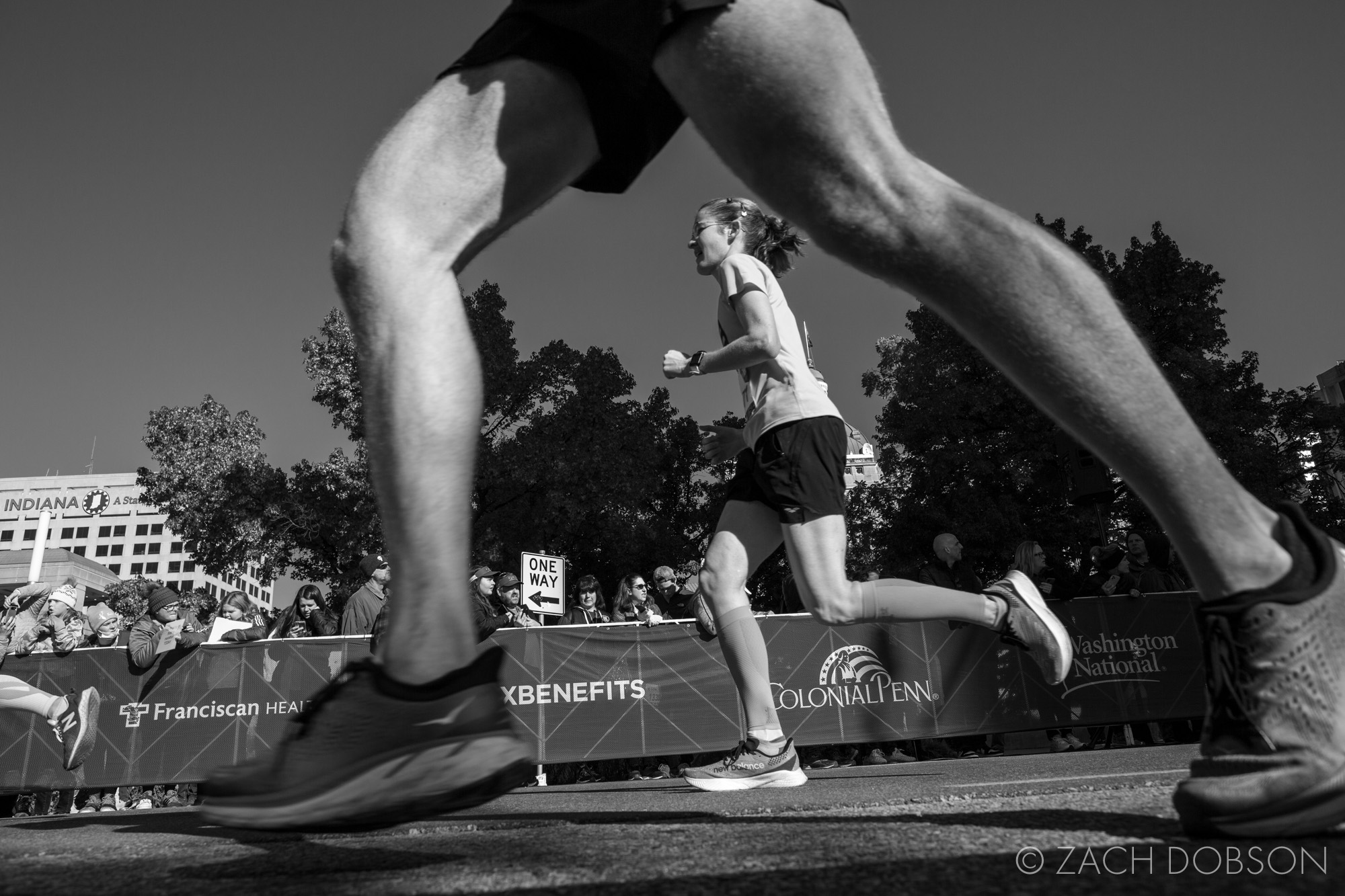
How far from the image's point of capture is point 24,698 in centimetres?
603

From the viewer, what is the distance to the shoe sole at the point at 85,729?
603cm

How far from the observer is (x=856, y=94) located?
54.0 inches

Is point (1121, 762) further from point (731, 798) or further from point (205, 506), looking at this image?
point (205, 506)

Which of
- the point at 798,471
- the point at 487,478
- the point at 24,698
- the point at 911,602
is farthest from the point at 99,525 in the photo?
the point at 911,602

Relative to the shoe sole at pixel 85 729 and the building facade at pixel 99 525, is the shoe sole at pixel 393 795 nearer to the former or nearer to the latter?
the shoe sole at pixel 85 729

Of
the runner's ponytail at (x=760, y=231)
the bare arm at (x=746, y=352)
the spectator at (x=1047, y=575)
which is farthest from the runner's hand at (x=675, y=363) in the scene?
the spectator at (x=1047, y=575)

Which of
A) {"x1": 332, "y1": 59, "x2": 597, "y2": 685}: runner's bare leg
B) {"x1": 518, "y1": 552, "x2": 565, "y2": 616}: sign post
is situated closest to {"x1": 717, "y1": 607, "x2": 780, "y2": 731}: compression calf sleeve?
{"x1": 332, "y1": 59, "x2": 597, "y2": 685}: runner's bare leg

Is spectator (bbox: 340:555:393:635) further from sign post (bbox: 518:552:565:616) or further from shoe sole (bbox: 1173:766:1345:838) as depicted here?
shoe sole (bbox: 1173:766:1345:838)

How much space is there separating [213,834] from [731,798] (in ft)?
4.75

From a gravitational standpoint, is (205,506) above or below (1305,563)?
above

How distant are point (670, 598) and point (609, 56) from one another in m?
9.81

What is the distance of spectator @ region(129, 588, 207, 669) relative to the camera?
845cm

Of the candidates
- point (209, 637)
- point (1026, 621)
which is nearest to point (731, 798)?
point (1026, 621)

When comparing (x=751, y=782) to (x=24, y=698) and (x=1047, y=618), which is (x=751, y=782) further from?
(x=24, y=698)
